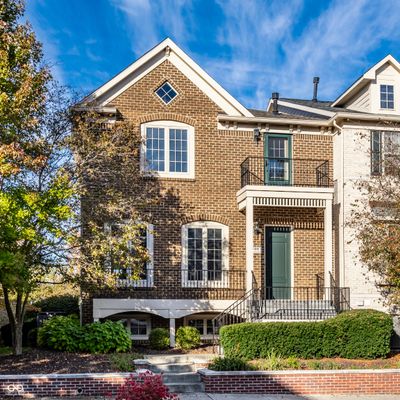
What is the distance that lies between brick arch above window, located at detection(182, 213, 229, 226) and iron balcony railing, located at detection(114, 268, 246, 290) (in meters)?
1.56

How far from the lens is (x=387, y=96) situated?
864 inches

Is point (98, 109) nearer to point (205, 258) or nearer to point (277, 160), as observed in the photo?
point (205, 258)

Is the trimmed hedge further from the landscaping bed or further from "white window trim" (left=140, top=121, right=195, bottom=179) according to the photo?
"white window trim" (left=140, top=121, right=195, bottom=179)

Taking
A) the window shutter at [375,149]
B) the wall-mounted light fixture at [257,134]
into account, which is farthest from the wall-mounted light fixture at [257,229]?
the window shutter at [375,149]

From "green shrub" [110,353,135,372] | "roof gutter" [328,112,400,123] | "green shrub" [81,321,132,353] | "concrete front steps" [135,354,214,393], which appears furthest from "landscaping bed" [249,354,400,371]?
"roof gutter" [328,112,400,123]

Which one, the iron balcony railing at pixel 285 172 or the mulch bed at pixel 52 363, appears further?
the iron balcony railing at pixel 285 172

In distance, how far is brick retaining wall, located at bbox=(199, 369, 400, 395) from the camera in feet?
44.7

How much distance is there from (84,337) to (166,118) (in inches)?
307

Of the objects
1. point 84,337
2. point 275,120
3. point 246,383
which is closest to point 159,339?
point 84,337

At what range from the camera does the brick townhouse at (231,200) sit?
19.6 m

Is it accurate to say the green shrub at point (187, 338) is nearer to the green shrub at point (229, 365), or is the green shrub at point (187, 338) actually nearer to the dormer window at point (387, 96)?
the green shrub at point (229, 365)

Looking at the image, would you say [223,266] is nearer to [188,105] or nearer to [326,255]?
[326,255]

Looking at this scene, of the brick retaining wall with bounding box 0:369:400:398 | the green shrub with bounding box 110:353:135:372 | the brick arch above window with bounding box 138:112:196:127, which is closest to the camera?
the brick retaining wall with bounding box 0:369:400:398

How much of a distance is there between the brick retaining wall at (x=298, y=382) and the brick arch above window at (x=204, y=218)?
6.90m
